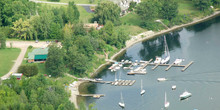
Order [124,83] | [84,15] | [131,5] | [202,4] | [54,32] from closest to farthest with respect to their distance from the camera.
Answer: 1. [124,83]
2. [54,32]
3. [84,15]
4. [202,4]
5. [131,5]

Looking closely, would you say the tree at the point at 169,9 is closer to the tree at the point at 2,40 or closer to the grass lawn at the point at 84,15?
the grass lawn at the point at 84,15

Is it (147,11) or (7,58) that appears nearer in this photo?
(7,58)

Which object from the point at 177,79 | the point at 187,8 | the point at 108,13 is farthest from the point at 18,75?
the point at 187,8

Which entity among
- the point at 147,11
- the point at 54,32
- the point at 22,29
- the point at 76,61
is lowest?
the point at 76,61

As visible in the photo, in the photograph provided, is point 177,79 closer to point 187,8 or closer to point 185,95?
point 185,95

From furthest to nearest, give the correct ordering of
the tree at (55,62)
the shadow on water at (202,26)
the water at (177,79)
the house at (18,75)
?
1. the shadow on water at (202,26)
2. the tree at (55,62)
3. the house at (18,75)
4. the water at (177,79)

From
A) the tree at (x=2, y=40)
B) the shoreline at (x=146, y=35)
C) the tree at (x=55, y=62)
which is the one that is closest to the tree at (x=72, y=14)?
the shoreline at (x=146, y=35)

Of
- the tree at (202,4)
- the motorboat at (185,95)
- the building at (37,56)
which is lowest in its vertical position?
the motorboat at (185,95)
